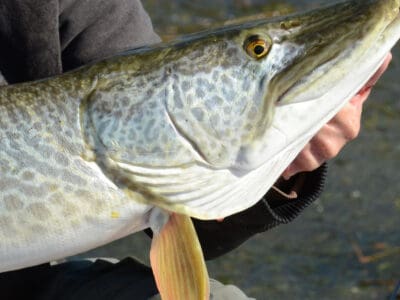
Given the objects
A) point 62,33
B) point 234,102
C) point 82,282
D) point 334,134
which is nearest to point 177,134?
point 234,102

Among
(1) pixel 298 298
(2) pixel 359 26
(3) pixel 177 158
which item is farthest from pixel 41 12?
(1) pixel 298 298

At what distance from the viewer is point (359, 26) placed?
2.34m

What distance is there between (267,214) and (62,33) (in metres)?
0.98

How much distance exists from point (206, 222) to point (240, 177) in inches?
28.4

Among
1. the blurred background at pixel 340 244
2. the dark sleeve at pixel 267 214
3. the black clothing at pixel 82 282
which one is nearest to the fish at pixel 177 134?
the dark sleeve at pixel 267 214

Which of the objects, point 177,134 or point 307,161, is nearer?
point 177,134

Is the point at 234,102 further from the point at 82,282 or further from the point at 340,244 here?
the point at 340,244

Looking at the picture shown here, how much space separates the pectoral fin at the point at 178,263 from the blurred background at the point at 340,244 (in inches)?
69.4

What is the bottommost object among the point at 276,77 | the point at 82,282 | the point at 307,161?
the point at 82,282

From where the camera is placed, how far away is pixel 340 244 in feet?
14.8

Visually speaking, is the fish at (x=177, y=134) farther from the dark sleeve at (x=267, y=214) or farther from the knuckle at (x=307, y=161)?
the dark sleeve at (x=267, y=214)

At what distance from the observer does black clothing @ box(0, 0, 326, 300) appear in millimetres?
3053

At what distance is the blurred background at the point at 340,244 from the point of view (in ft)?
13.8

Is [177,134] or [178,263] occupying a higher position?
[177,134]
